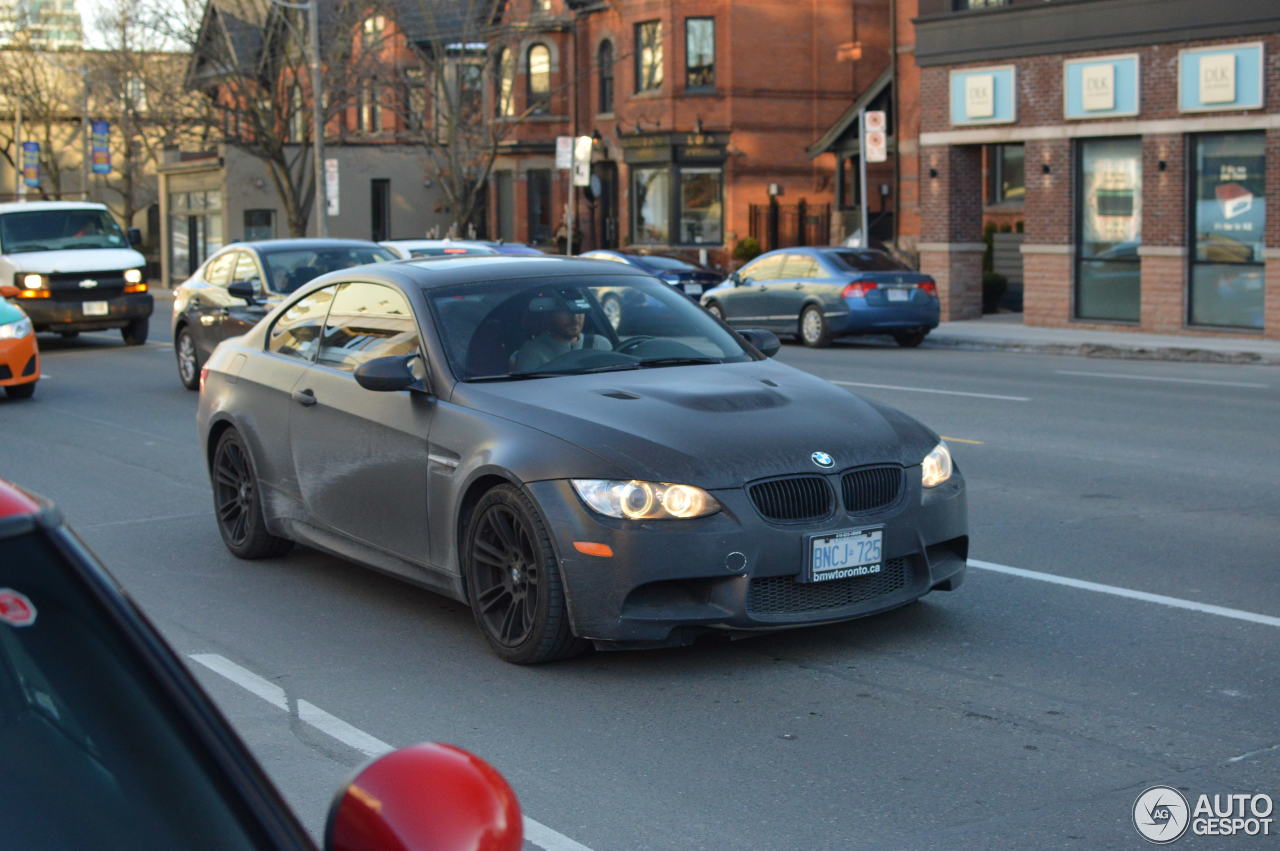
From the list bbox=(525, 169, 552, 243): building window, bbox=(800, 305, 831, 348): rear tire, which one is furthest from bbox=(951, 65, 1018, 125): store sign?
bbox=(525, 169, 552, 243): building window

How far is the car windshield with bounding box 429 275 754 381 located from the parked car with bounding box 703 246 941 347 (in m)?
16.2

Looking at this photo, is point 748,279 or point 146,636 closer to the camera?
point 146,636

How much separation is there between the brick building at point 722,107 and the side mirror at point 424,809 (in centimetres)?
4146

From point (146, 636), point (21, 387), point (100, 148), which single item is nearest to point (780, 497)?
point (146, 636)

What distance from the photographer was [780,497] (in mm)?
6320

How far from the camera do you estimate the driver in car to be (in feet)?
24.0

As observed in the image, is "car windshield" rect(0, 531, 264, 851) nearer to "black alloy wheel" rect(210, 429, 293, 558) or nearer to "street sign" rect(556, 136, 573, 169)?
"black alloy wheel" rect(210, 429, 293, 558)

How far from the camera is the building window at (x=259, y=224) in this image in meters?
51.2

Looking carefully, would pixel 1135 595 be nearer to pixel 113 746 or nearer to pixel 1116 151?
pixel 113 746

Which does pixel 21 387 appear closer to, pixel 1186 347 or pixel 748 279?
pixel 748 279

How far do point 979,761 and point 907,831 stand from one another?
2.20ft

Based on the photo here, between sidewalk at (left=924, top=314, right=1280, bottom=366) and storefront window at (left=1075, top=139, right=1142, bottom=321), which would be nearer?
sidewalk at (left=924, top=314, right=1280, bottom=366)

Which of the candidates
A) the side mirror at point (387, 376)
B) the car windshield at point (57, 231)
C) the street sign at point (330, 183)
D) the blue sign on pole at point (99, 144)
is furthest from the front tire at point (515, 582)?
the blue sign on pole at point (99, 144)

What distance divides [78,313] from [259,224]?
96.1 feet
